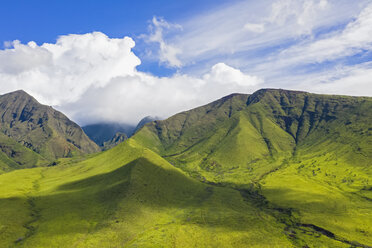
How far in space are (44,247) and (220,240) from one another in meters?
122

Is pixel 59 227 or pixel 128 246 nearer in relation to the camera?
pixel 128 246

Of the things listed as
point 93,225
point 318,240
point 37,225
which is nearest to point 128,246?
point 93,225

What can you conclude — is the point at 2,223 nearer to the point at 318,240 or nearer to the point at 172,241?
the point at 172,241

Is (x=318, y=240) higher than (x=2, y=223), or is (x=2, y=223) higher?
(x=2, y=223)

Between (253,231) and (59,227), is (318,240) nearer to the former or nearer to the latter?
(253,231)

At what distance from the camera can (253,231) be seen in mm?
192375

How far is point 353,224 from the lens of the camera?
198m

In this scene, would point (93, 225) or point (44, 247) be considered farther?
point (93, 225)

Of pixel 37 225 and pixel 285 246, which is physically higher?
pixel 37 225

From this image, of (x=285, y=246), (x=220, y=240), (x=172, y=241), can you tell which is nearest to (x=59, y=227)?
(x=172, y=241)

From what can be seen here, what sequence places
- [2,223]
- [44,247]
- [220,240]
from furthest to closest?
[2,223], [220,240], [44,247]

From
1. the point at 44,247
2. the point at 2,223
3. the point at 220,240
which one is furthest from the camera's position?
the point at 2,223

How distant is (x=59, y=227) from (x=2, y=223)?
4460 cm

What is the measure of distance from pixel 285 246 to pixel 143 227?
109 m
